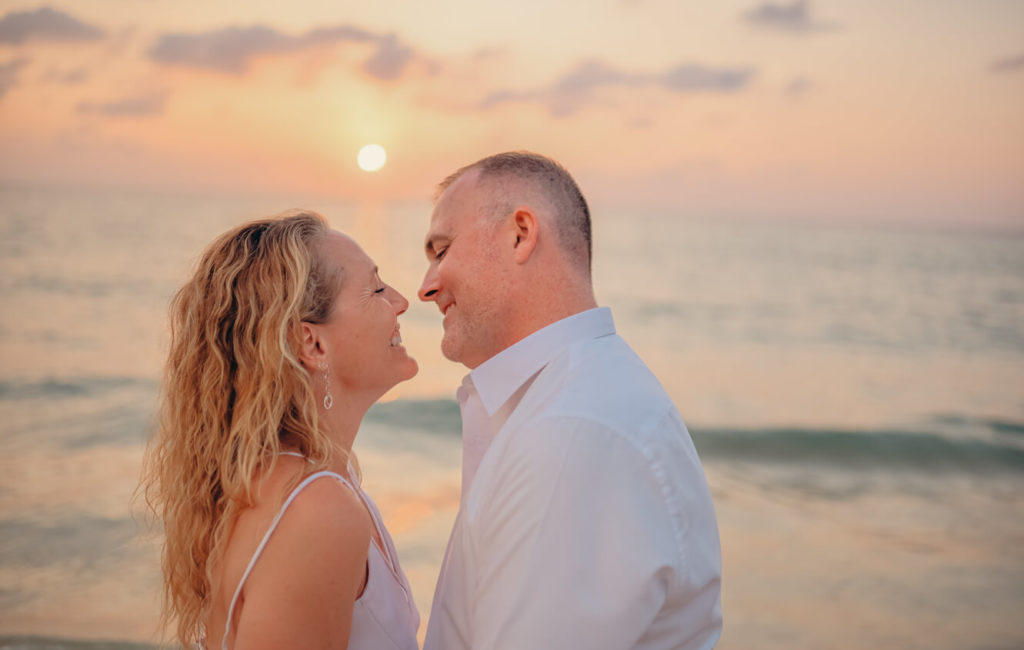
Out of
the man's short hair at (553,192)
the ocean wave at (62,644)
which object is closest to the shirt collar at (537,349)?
the man's short hair at (553,192)

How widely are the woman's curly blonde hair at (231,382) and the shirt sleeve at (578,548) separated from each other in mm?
780

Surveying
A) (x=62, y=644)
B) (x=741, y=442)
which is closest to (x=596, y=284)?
(x=741, y=442)

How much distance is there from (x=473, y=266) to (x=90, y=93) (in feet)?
113

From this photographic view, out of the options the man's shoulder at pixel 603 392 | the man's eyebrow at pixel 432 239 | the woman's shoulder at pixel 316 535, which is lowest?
the woman's shoulder at pixel 316 535

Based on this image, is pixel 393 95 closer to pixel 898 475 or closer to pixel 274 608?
pixel 898 475

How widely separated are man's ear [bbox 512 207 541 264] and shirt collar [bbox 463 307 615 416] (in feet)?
0.75

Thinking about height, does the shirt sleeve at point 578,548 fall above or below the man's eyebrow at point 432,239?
below

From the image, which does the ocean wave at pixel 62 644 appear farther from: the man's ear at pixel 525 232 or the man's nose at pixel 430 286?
the man's ear at pixel 525 232

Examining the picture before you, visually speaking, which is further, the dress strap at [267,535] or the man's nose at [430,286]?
the man's nose at [430,286]

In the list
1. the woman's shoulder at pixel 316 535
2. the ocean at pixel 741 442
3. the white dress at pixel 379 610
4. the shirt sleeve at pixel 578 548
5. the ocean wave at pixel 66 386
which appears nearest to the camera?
the shirt sleeve at pixel 578 548

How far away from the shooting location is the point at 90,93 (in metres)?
31.7

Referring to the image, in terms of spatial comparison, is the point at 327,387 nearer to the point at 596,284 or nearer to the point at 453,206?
the point at 453,206

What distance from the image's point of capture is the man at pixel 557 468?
1708mm

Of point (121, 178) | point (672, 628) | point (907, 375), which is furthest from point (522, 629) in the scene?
point (121, 178)
